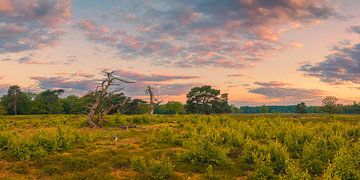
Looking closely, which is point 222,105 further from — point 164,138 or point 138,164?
point 138,164

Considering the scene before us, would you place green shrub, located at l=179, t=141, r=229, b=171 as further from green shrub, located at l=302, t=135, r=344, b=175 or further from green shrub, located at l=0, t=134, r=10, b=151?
green shrub, located at l=0, t=134, r=10, b=151

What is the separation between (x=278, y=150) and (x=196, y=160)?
4.63m

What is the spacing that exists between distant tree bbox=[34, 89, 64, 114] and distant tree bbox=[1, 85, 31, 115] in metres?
3.43

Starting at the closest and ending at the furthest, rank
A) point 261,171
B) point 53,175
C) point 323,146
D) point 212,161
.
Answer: point 261,171, point 53,175, point 212,161, point 323,146

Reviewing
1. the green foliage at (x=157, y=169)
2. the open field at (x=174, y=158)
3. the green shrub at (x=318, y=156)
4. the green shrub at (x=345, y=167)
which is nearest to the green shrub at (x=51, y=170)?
the open field at (x=174, y=158)

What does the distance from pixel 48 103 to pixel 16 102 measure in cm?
1135

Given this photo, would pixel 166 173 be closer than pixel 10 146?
Yes

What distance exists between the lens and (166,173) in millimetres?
16906

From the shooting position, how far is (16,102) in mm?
125750

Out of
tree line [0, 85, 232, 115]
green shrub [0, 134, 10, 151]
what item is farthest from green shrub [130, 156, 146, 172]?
tree line [0, 85, 232, 115]

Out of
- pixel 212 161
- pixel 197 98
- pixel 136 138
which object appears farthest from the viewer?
pixel 197 98

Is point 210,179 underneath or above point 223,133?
underneath

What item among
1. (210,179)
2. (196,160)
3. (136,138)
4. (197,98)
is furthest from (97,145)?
(197,98)

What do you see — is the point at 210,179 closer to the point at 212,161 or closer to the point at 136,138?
the point at 212,161
